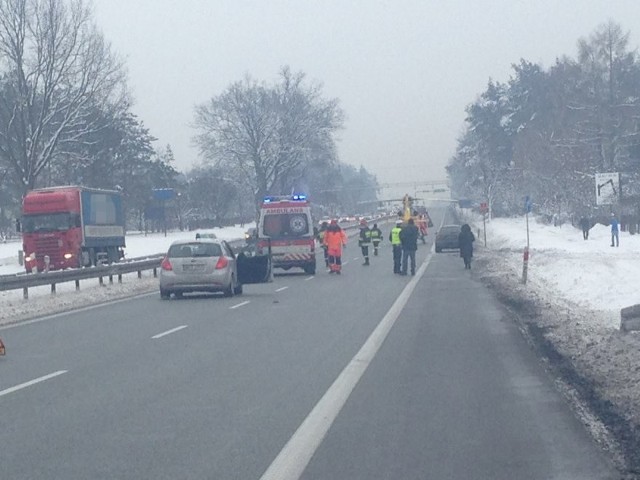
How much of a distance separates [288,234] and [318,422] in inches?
1111

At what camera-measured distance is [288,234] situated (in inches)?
1490

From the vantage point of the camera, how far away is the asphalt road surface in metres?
8.09

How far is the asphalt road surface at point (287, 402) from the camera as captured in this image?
8094mm

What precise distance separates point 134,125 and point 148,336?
90269 millimetres

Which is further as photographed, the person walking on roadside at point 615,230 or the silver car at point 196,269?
the person walking on roadside at point 615,230

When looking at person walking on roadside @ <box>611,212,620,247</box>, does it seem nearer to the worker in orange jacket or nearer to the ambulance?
the worker in orange jacket

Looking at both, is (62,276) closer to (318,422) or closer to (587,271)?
(587,271)

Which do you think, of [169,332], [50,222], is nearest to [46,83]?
[50,222]

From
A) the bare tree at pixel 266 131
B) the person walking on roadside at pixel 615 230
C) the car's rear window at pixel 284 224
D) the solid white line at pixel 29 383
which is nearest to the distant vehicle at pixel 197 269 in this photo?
the car's rear window at pixel 284 224

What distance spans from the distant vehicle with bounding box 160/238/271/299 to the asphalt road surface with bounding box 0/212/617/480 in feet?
19.3

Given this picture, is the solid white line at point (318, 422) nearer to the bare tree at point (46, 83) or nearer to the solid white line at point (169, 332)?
the solid white line at point (169, 332)

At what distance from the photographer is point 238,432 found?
932 centimetres

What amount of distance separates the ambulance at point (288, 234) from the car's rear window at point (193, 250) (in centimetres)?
994

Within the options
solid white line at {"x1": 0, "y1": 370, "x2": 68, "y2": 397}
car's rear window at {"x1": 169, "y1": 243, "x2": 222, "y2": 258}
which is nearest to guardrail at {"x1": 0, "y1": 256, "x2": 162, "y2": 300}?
car's rear window at {"x1": 169, "y1": 243, "x2": 222, "y2": 258}
